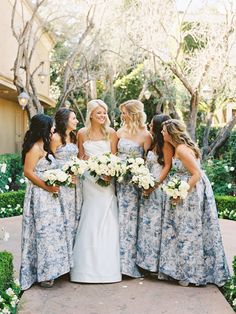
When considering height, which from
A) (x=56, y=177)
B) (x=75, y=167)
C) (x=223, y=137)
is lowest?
(x=56, y=177)

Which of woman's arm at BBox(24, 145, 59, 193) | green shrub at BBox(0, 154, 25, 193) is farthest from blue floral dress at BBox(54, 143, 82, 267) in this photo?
green shrub at BBox(0, 154, 25, 193)

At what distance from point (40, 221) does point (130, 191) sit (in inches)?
44.4

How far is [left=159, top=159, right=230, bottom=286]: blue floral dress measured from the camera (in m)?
5.18

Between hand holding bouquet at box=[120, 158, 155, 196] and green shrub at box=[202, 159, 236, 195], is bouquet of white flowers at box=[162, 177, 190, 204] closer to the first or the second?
hand holding bouquet at box=[120, 158, 155, 196]

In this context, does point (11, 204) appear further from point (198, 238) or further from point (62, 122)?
point (198, 238)

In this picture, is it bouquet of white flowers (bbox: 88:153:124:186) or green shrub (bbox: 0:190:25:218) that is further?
green shrub (bbox: 0:190:25:218)

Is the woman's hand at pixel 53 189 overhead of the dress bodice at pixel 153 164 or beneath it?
beneath

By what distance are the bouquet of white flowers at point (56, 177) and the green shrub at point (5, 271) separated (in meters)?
0.87

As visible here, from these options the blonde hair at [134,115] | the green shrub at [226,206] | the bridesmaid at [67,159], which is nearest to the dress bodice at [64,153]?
the bridesmaid at [67,159]

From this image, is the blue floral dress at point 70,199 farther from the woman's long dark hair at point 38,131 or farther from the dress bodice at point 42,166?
the woman's long dark hair at point 38,131

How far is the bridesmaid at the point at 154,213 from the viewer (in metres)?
5.44

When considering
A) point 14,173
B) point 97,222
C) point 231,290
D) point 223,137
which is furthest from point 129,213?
point 223,137

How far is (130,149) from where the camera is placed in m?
5.60

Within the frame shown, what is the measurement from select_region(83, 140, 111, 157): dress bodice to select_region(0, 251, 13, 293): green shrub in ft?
5.05
